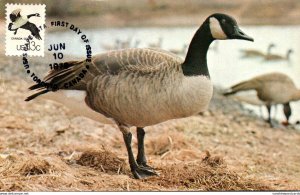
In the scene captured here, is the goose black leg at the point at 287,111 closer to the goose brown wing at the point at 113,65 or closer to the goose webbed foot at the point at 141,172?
the goose brown wing at the point at 113,65

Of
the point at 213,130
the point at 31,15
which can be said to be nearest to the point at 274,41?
the point at 213,130

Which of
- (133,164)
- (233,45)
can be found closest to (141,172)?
(133,164)

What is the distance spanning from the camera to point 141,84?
3.03 metres

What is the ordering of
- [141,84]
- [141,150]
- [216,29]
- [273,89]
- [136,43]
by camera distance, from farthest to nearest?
[273,89]
[136,43]
[141,150]
[216,29]
[141,84]

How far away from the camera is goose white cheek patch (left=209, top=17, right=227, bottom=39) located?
3.15 m

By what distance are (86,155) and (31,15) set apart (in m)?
0.93

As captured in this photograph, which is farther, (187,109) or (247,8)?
(247,8)

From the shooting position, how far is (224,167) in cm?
334

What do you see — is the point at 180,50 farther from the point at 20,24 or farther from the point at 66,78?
the point at 20,24

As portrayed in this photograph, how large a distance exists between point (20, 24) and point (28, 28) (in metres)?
0.06

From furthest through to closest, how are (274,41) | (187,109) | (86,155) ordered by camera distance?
(274,41) → (86,155) → (187,109)

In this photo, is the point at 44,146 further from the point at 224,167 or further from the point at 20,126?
the point at 224,167

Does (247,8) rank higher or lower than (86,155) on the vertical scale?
higher

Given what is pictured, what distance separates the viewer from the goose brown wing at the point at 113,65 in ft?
10.1
